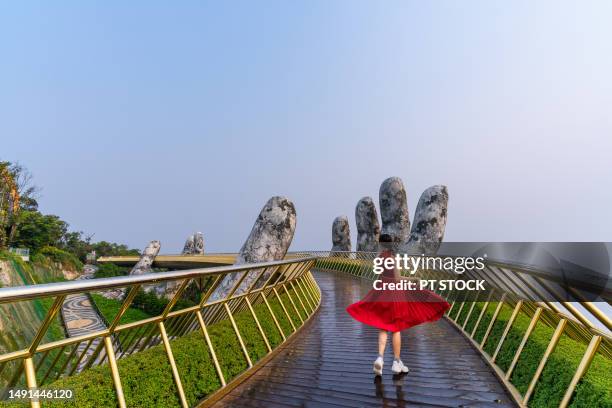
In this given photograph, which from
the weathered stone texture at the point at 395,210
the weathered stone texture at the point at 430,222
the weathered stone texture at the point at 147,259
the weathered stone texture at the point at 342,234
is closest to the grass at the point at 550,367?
the weathered stone texture at the point at 430,222

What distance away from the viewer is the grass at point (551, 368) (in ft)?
12.0

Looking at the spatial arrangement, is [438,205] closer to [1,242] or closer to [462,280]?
[462,280]

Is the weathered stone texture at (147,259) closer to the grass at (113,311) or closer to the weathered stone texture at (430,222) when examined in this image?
the grass at (113,311)

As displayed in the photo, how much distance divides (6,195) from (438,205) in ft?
111

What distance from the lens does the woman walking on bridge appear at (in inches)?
218

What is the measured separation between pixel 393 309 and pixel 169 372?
283cm

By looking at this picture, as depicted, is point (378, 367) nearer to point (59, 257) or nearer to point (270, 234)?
point (270, 234)

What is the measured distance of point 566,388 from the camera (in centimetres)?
Result: 403

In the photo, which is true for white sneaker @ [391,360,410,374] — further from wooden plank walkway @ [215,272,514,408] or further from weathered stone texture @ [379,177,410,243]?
weathered stone texture @ [379,177,410,243]

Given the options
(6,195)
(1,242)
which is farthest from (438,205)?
(6,195)

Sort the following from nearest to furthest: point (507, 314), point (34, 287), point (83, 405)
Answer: point (34, 287) < point (83, 405) < point (507, 314)

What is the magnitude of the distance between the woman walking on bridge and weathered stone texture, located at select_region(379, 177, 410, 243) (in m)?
20.4

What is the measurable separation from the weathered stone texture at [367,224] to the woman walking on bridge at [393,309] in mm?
23522

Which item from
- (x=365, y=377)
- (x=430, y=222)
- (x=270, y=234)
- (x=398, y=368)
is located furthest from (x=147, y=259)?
(x=398, y=368)
